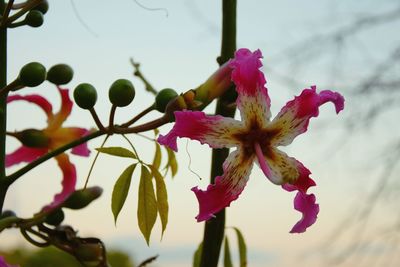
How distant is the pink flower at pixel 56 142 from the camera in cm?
85

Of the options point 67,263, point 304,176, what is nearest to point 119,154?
point 304,176

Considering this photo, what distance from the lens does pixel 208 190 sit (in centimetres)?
61

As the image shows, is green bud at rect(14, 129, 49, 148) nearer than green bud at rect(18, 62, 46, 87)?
No

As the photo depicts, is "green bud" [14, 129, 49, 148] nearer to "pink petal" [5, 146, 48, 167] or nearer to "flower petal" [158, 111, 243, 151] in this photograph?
"pink petal" [5, 146, 48, 167]

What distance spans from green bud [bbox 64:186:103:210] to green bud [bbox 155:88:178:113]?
146mm

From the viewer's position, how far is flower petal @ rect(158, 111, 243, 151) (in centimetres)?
59

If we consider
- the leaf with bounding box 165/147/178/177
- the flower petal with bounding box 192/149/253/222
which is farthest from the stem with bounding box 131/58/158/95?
the flower petal with bounding box 192/149/253/222

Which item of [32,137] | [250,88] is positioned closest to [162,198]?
[250,88]

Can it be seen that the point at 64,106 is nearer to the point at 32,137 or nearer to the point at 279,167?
the point at 32,137

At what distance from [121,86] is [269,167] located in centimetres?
15

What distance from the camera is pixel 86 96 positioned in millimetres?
640

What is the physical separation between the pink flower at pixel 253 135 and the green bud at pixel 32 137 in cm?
28

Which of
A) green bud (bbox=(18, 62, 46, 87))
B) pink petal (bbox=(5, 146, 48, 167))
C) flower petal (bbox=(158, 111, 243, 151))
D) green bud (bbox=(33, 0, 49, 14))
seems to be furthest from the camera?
pink petal (bbox=(5, 146, 48, 167))

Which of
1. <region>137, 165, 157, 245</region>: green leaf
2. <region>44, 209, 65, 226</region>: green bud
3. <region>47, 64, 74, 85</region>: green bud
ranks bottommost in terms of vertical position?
<region>137, 165, 157, 245</region>: green leaf
